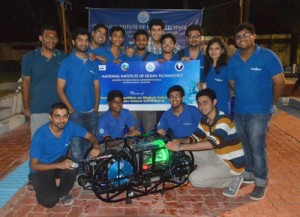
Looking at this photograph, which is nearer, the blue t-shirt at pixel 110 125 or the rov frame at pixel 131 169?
the rov frame at pixel 131 169

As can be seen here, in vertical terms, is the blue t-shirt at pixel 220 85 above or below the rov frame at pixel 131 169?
above

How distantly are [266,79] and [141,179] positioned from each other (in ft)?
6.06

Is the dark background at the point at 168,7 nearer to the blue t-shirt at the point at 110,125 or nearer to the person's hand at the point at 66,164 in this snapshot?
the blue t-shirt at the point at 110,125

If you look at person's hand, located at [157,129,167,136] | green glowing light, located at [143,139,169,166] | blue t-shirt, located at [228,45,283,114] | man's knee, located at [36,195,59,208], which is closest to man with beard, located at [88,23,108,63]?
person's hand, located at [157,129,167,136]

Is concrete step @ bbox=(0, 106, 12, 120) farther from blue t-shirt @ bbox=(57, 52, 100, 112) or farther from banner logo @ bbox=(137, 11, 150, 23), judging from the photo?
blue t-shirt @ bbox=(57, 52, 100, 112)

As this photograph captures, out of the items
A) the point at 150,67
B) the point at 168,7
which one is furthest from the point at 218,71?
the point at 168,7

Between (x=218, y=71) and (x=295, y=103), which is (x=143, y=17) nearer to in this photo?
(x=218, y=71)

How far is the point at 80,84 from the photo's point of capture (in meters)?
4.62

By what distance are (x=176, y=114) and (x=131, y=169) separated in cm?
128

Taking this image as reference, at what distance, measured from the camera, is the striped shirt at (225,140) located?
4316mm

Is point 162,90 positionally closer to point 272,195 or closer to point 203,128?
point 203,128

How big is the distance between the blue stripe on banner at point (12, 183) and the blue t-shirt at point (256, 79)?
10.1 ft

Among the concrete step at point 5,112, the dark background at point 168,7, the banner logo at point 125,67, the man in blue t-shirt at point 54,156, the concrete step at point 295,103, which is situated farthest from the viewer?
the dark background at point 168,7

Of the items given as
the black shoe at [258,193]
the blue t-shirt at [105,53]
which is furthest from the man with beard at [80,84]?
the black shoe at [258,193]
